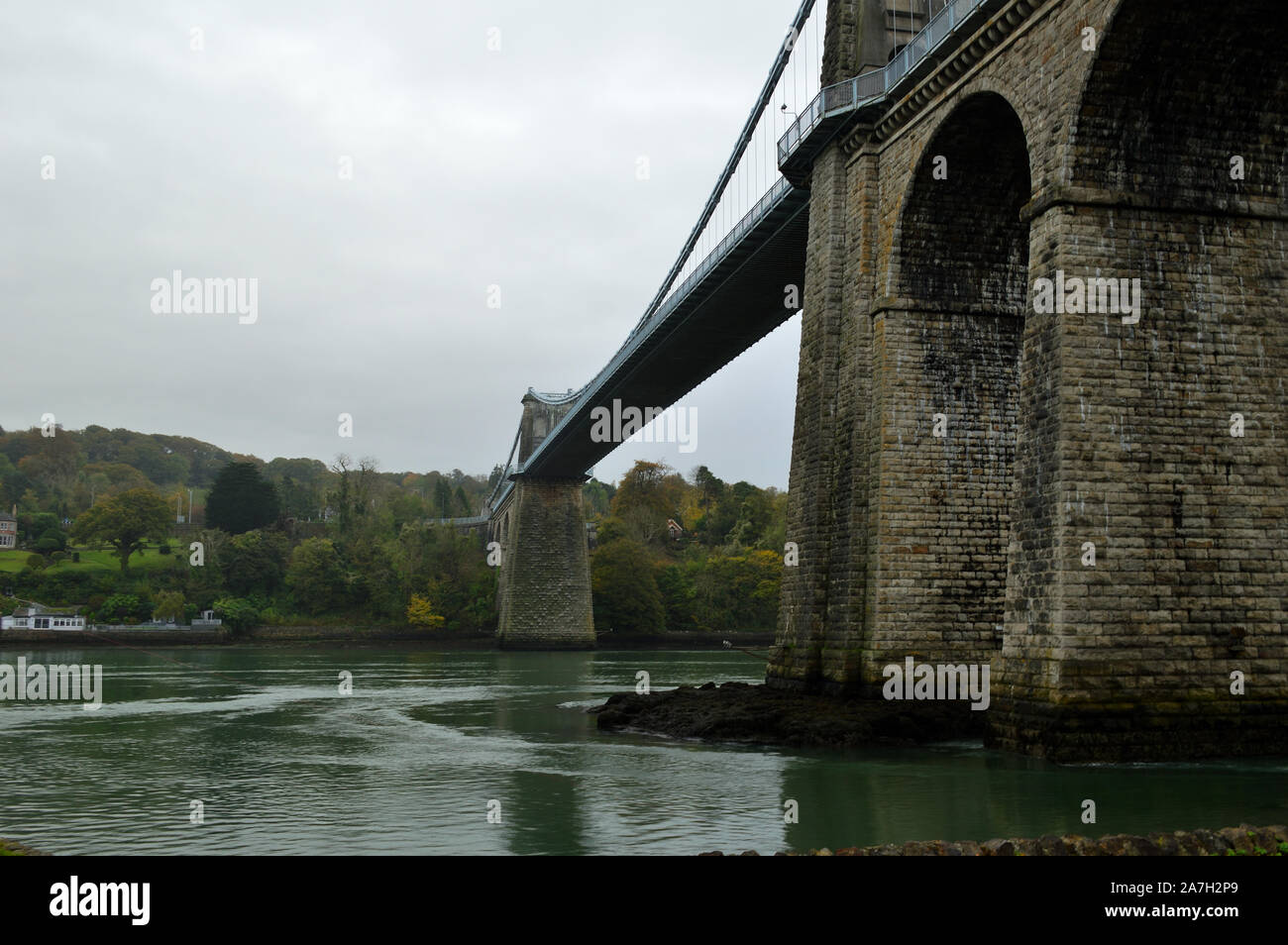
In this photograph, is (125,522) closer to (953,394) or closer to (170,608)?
(170,608)

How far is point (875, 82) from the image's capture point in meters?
19.6

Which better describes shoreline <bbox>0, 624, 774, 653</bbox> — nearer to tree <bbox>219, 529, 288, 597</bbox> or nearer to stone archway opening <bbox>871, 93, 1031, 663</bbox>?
tree <bbox>219, 529, 288, 597</bbox>

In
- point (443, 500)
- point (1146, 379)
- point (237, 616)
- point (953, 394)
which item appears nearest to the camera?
point (1146, 379)

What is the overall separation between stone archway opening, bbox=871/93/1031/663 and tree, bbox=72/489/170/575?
2631 inches

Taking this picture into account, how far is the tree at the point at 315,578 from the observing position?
2783 inches

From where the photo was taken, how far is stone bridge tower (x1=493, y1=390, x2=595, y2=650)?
60.8 m

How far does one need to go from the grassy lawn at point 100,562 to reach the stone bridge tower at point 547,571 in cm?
2678

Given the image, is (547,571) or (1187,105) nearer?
(1187,105)

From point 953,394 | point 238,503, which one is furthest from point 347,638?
point 953,394

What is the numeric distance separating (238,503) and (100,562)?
1044 centimetres

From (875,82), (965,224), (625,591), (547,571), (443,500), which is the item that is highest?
(875,82)

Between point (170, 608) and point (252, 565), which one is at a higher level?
point (252, 565)

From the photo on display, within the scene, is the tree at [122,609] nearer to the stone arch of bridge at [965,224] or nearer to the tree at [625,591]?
the tree at [625,591]

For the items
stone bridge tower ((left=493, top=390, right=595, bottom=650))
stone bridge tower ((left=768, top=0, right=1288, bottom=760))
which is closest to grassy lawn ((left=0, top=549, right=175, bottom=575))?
stone bridge tower ((left=493, top=390, right=595, bottom=650))
